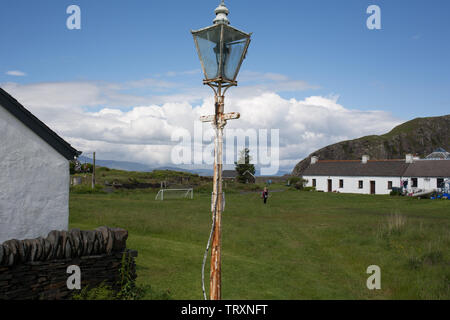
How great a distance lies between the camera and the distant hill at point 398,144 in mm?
131500

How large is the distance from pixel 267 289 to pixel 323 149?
129856 millimetres

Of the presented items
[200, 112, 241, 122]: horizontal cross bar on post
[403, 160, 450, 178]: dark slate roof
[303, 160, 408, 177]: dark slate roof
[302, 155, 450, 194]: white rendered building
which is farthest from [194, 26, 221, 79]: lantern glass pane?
[303, 160, 408, 177]: dark slate roof

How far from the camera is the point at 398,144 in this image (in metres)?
138

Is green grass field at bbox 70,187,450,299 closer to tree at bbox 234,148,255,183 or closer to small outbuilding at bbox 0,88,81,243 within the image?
small outbuilding at bbox 0,88,81,243

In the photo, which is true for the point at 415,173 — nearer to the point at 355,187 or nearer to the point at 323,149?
the point at 355,187

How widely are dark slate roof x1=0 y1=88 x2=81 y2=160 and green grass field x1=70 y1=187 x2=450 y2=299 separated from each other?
4080 millimetres

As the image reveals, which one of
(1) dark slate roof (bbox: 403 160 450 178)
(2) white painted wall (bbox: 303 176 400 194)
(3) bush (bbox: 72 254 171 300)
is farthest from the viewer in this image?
(2) white painted wall (bbox: 303 176 400 194)

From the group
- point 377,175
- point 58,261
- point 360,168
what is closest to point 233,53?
point 58,261

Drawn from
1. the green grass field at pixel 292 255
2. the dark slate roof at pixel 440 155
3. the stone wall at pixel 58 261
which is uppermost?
the dark slate roof at pixel 440 155

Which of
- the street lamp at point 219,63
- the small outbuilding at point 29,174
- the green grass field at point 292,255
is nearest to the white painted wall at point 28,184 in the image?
the small outbuilding at point 29,174

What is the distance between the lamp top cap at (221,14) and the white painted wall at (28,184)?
5966mm

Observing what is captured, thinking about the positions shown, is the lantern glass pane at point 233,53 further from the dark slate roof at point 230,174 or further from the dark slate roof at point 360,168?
the dark slate roof at point 230,174

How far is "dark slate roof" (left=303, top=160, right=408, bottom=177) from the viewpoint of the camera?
54.0 meters

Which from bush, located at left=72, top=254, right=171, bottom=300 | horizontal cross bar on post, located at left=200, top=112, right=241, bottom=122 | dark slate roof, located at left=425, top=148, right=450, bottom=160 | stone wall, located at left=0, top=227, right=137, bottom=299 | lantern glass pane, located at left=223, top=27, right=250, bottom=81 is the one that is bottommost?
bush, located at left=72, top=254, right=171, bottom=300
